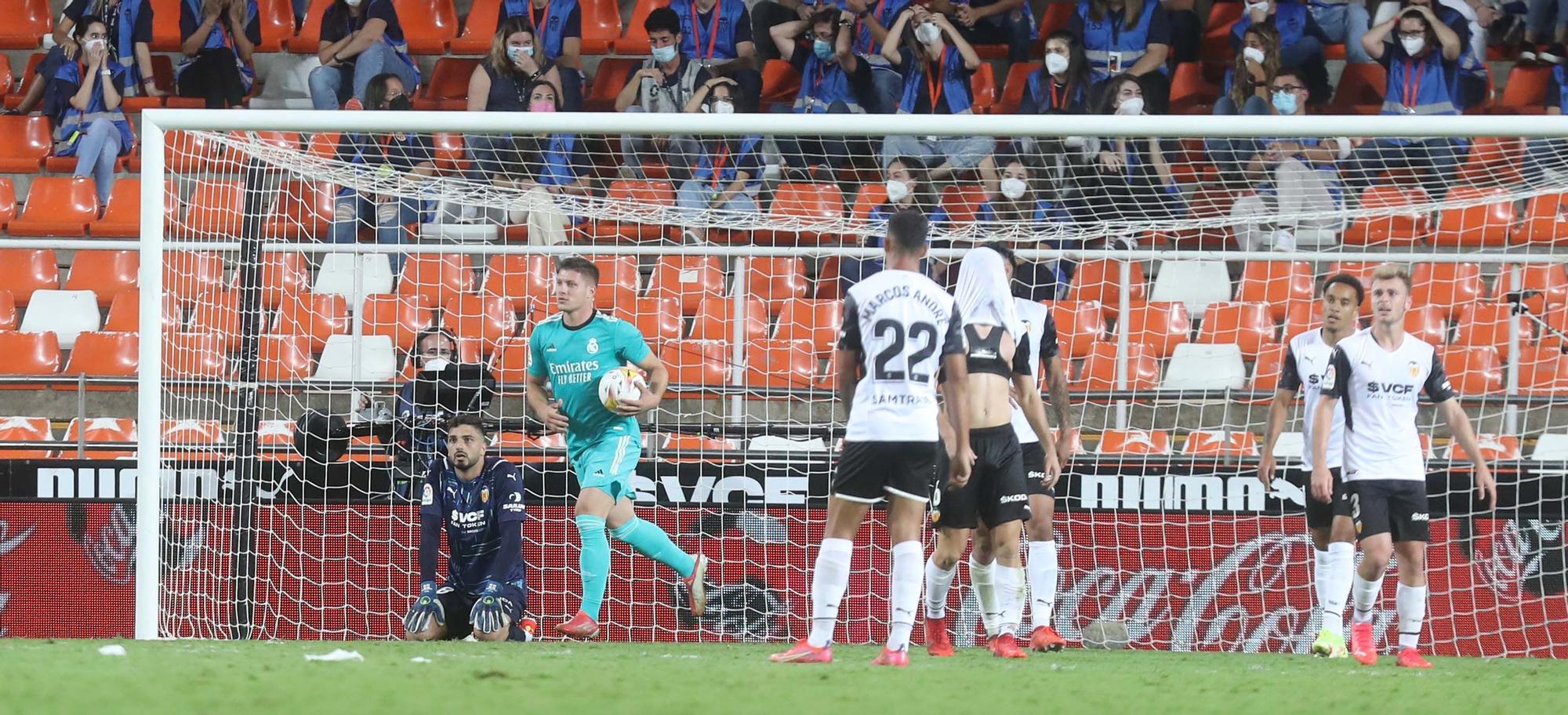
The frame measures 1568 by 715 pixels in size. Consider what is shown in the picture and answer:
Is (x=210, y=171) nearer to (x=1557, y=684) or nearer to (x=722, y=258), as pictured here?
(x=722, y=258)

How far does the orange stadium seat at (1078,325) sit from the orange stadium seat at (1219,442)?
2.72 feet

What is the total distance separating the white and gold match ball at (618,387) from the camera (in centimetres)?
736

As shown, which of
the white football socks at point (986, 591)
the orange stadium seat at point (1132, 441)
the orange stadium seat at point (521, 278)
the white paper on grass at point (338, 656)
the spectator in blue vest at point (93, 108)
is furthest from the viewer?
the spectator in blue vest at point (93, 108)

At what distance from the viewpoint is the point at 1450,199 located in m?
9.77

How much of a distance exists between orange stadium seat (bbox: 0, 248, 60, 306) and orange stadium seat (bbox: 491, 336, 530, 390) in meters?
3.75

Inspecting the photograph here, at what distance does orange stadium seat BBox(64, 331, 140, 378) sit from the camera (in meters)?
10.3

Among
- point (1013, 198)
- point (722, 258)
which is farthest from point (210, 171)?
point (1013, 198)

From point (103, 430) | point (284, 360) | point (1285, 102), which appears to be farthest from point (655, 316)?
point (1285, 102)

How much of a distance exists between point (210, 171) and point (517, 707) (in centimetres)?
648

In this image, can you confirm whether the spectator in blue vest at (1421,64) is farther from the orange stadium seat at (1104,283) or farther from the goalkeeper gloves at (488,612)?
the goalkeeper gloves at (488,612)

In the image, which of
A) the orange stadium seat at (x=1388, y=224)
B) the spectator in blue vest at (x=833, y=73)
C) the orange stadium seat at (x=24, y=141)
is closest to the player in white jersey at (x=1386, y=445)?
the orange stadium seat at (x=1388, y=224)

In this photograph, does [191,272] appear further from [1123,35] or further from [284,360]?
[1123,35]

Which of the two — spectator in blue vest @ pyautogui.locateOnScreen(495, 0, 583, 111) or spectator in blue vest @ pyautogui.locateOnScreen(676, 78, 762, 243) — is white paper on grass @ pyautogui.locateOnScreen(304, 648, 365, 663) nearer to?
spectator in blue vest @ pyautogui.locateOnScreen(676, 78, 762, 243)

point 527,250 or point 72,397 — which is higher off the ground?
point 527,250
